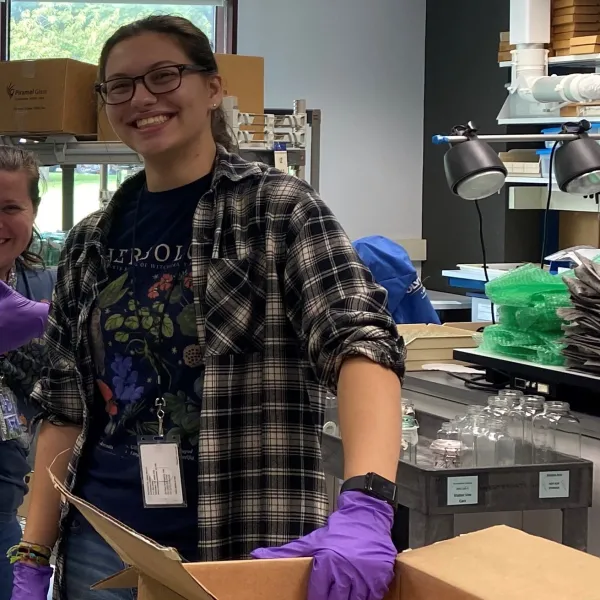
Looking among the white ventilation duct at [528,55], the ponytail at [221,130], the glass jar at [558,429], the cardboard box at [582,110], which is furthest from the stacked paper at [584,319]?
the cardboard box at [582,110]

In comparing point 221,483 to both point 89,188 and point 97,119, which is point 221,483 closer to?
point 97,119

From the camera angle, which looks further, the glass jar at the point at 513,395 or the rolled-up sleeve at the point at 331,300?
the glass jar at the point at 513,395

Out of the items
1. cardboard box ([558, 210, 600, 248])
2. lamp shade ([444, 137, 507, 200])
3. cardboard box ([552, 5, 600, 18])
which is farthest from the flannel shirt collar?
cardboard box ([558, 210, 600, 248])

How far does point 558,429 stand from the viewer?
2.25 m

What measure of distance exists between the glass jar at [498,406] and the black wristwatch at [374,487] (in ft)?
3.97

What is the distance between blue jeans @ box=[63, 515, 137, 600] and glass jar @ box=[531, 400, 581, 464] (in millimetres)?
1043

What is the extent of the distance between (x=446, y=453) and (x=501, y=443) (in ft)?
0.41

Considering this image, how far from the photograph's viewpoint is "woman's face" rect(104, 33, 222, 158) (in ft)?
4.67

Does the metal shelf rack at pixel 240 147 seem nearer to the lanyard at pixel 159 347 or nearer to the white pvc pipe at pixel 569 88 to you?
the white pvc pipe at pixel 569 88

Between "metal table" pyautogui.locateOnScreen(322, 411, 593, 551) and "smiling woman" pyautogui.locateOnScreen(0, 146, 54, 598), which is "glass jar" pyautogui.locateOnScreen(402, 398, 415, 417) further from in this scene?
"smiling woman" pyautogui.locateOnScreen(0, 146, 54, 598)

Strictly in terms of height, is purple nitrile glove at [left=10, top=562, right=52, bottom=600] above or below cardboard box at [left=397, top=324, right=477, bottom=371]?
below

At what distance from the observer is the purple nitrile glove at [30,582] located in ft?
5.16

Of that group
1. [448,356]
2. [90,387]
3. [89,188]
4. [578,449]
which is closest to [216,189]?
[90,387]

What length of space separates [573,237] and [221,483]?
4823 millimetres
